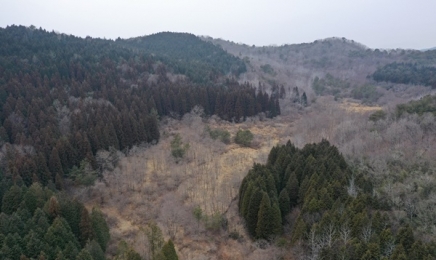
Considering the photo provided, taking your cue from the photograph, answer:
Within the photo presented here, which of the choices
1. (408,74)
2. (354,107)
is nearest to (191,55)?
(354,107)

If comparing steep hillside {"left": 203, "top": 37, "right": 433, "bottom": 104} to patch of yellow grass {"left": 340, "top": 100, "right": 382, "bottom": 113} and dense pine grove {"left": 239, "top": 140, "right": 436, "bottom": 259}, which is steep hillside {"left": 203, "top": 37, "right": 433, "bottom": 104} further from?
dense pine grove {"left": 239, "top": 140, "right": 436, "bottom": 259}

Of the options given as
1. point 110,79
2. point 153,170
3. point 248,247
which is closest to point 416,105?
point 248,247

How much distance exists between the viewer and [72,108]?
61.5 meters

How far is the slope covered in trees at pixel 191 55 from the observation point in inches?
3846

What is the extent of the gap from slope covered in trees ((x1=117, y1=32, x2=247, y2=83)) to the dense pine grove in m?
60.0

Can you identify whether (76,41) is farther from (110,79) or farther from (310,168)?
(310,168)

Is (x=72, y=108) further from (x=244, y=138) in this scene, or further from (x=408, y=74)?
(x=408, y=74)

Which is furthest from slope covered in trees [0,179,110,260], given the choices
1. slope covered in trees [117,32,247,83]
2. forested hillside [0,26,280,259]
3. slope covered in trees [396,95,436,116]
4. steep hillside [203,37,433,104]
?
steep hillside [203,37,433,104]

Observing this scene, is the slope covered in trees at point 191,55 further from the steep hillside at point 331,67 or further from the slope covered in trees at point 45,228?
the slope covered in trees at point 45,228

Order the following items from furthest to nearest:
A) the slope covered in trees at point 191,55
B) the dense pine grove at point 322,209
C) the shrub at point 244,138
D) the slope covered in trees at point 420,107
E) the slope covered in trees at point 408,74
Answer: the slope covered in trees at point 408,74 → the slope covered in trees at point 191,55 → the shrub at point 244,138 → the slope covered in trees at point 420,107 → the dense pine grove at point 322,209

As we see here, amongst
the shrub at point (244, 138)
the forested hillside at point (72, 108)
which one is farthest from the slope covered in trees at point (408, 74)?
the shrub at point (244, 138)

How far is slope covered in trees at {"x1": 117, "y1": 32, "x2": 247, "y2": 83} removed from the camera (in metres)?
97.7

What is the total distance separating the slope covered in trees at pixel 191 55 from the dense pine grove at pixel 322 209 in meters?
60.0

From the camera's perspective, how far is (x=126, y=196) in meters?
41.9
